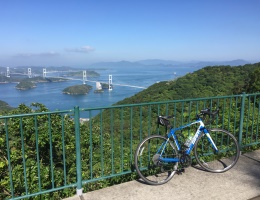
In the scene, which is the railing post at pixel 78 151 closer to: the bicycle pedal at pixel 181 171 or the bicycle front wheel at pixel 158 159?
the bicycle front wheel at pixel 158 159

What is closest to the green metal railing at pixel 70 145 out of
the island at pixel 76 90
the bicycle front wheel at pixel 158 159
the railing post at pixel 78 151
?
the railing post at pixel 78 151

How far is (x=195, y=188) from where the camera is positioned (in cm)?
319

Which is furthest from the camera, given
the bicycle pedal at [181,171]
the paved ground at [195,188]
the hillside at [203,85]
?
the hillside at [203,85]

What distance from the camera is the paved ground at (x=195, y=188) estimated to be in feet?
9.87

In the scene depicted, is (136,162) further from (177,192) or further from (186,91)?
(186,91)

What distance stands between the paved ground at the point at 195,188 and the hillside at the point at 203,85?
26149 mm

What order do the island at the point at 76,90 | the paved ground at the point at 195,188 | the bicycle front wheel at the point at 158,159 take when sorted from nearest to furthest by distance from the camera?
the paved ground at the point at 195,188 → the bicycle front wheel at the point at 158,159 → the island at the point at 76,90

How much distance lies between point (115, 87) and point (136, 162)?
3483 inches

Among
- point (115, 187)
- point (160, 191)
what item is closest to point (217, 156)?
point (160, 191)

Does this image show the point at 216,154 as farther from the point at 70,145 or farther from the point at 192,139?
the point at 70,145

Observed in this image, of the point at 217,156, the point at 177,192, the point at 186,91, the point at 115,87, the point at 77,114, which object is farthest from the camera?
the point at 115,87

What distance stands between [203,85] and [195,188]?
36239 millimetres

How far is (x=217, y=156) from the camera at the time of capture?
4.25 m

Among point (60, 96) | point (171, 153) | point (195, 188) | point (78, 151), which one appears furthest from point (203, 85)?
point (60, 96)
